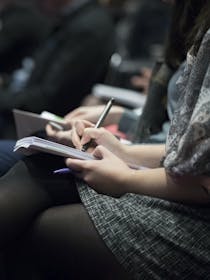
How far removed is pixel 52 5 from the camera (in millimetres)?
3195

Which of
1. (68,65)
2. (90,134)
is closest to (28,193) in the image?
(90,134)

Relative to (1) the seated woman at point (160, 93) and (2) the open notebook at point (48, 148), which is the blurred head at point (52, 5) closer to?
(1) the seated woman at point (160, 93)

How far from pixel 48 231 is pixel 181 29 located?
67cm

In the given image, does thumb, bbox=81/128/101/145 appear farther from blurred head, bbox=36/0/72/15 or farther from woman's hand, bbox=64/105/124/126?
blurred head, bbox=36/0/72/15

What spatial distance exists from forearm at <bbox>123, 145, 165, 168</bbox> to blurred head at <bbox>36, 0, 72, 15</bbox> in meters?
1.85

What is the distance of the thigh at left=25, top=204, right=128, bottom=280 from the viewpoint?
3.97 ft

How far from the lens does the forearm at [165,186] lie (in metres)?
1.18

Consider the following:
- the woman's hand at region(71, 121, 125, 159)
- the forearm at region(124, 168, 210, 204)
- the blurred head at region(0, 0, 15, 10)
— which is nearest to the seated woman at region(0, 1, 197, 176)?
the woman's hand at region(71, 121, 125, 159)

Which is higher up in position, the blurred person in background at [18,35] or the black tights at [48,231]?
the blurred person in background at [18,35]

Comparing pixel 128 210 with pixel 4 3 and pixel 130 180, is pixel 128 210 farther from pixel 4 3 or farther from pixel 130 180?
pixel 4 3

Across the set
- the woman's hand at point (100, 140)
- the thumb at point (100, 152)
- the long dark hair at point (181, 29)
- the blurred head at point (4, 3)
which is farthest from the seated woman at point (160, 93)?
the blurred head at point (4, 3)

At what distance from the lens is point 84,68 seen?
8.16 feet

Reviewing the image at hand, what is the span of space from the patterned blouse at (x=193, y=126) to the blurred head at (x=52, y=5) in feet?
6.59

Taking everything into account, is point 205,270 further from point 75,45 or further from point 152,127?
point 75,45
